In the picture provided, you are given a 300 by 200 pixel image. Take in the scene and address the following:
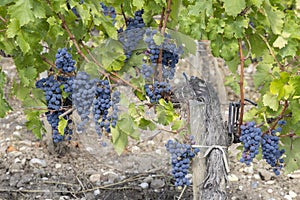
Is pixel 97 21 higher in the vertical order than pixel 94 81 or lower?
higher

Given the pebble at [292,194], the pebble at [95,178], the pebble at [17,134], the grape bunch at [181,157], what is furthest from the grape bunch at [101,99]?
the pebble at [17,134]

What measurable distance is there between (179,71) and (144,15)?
36cm

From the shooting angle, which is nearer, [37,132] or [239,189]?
[37,132]

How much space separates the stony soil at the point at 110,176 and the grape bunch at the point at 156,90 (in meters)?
0.77

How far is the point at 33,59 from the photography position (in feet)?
10.5

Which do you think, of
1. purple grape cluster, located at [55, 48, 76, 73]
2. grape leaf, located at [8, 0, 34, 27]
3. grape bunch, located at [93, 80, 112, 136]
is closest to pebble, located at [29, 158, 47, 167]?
purple grape cluster, located at [55, 48, 76, 73]

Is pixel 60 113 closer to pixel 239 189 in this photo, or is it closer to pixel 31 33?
pixel 31 33

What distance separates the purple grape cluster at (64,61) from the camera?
292 cm

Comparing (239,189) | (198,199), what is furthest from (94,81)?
(239,189)

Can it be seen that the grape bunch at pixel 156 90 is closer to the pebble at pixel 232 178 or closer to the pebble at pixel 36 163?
the pebble at pixel 232 178

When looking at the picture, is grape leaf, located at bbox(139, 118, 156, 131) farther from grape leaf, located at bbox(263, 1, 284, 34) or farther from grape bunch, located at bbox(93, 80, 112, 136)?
grape leaf, located at bbox(263, 1, 284, 34)

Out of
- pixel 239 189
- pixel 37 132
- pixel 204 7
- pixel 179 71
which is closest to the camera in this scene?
pixel 204 7

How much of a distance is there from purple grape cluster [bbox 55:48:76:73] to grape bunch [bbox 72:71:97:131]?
102 mm

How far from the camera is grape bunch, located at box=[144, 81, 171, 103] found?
2848mm
